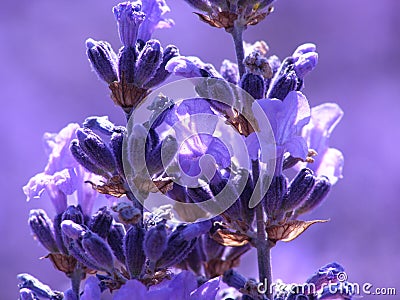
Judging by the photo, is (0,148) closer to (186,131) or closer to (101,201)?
(101,201)

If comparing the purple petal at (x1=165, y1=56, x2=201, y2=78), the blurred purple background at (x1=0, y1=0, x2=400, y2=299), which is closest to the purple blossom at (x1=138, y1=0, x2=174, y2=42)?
the purple petal at (x1=165, y1=56, x2=201, y2=78)

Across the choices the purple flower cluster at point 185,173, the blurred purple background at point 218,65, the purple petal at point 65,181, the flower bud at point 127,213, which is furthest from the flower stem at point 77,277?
the blurred purple background at point 218,65

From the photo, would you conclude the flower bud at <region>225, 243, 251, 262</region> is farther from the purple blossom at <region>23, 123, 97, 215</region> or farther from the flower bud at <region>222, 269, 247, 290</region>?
the purple blossom at <region>23, 123, 97, 215</region>

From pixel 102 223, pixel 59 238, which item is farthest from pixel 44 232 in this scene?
pixel 102 223

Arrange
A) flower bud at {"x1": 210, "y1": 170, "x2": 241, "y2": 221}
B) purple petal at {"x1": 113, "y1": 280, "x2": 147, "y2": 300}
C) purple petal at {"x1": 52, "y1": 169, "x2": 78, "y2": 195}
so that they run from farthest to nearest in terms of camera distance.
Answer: purple petal at {"x1": 52, "y1": 169, "x2": 78, "y2": 195} < flower bud at {"x1": 210, "y1": 170, "x2": 241, "y2": 221} < purple petal at {"x1": 113, "y1": 280, "x2": 147, "y2": 300}

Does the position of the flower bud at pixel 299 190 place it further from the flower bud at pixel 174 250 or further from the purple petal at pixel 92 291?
the purple petal at pixel 92 291
